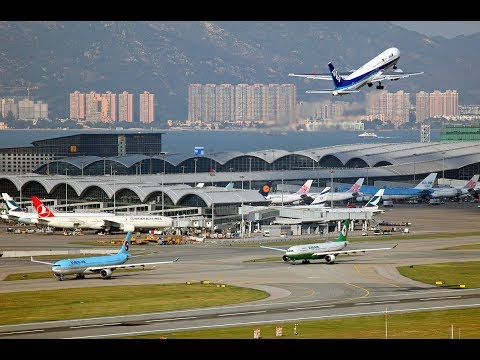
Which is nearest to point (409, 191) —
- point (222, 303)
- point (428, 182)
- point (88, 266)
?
point (428, 182)

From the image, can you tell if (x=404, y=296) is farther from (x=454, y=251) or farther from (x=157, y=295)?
(x=454, y=251)

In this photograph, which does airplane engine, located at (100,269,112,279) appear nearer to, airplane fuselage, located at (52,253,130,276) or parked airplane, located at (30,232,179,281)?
parked airplane, located at (30,232,179,281)

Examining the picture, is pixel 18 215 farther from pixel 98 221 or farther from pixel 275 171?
pixel 275 171

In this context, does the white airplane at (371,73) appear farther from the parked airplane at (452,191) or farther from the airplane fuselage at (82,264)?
the parked airplane at (452,191)

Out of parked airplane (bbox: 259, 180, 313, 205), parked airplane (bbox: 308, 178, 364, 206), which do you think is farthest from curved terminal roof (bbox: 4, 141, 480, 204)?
parked airplane (bbox: 308, 178, 364, 206)

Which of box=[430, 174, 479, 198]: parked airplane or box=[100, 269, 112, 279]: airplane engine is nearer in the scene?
box=[100, 269, 112, 279]: airplane engine

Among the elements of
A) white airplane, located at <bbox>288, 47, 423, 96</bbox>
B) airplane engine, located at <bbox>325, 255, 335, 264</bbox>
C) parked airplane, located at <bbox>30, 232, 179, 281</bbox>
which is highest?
white airplane, located at <bbox>288, 47, 423, 96</bbox>

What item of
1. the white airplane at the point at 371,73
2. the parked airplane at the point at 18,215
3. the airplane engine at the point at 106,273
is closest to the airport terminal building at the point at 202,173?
the parked airplane at the point at 18,215
